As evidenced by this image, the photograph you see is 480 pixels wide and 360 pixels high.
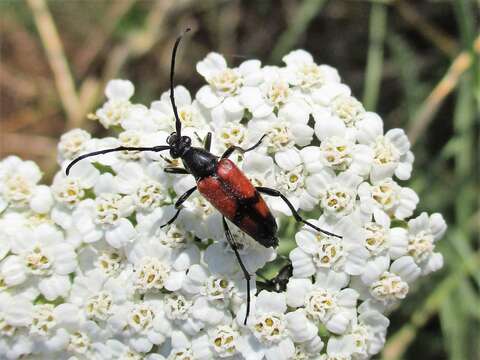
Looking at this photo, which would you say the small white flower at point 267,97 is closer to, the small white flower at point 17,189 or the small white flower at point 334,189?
the small white flower at point 334,189

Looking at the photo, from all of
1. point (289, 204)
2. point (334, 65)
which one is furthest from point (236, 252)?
point (334, 65)

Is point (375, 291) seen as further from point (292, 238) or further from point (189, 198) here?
point (189, 198)

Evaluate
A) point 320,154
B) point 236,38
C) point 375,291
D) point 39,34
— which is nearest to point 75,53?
point 39,34

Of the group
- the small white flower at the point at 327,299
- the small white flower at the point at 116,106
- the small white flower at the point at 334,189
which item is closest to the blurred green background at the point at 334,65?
the small white flower at the point at 334,189

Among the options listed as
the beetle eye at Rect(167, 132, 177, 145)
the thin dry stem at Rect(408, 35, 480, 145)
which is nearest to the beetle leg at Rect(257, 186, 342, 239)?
the beetle eye at Rect(167, 132, 177, 145)

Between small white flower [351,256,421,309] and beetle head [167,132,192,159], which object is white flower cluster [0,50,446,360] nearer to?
small white flower [351,256,421,309]

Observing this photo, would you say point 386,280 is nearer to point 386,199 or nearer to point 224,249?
point 386,199
